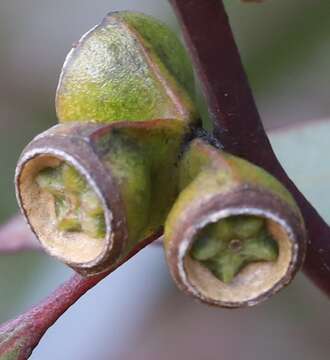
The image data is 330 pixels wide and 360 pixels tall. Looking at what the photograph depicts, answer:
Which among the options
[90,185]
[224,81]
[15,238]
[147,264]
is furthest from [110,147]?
[147,264]

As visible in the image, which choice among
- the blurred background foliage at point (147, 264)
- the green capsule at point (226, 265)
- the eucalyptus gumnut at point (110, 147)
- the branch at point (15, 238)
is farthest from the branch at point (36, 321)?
the blurred background foliage at point (147, 264)

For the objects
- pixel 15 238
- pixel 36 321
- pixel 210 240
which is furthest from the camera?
pixel 15 238

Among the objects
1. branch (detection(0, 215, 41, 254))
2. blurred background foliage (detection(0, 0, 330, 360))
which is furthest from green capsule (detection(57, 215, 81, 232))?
blurred background foliage (detection(0, 0, 330, 360))

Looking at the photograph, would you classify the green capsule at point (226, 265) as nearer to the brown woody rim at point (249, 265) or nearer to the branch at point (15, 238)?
the brown woody rim at point (249, 265)

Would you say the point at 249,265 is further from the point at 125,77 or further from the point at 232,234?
the point at 125,77

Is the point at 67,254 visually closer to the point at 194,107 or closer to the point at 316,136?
the point at 194,107

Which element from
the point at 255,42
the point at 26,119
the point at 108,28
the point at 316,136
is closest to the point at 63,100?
the point at 108,28
